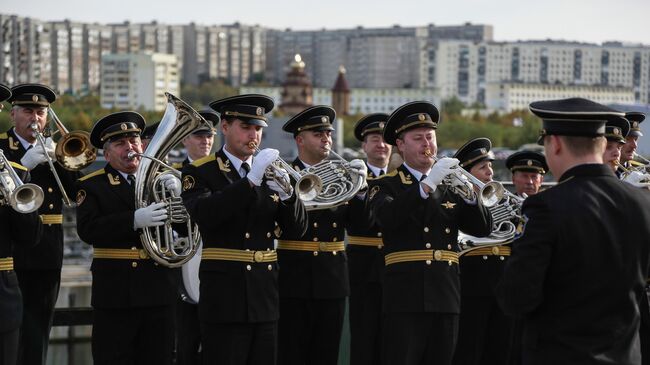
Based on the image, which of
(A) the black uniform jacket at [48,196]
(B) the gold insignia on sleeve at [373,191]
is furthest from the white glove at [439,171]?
(A) the black uniform jacket at [48,196]

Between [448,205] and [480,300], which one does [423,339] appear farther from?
[480,300]

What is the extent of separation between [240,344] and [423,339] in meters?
1.44

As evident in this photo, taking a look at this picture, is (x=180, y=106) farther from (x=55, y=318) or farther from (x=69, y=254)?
(x=69, y=254)

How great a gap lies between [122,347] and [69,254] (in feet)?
184

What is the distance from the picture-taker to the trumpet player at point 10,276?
371 inches

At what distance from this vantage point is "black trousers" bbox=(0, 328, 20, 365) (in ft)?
30.9

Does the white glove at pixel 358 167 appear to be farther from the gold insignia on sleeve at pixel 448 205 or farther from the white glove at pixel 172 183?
the white glove at pixel 172 183

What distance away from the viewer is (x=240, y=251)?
31.7ft

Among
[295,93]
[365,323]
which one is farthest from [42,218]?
[295,93]

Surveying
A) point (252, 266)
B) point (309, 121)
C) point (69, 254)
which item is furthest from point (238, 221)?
point (69, 254)

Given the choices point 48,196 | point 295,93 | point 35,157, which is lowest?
point 295,93

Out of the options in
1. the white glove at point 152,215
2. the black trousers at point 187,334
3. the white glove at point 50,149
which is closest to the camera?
the white glove at point 152,215

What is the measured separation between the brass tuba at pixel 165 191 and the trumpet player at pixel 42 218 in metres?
1.29

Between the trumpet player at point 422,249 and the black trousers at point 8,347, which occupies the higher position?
the trumpet player at point 422,249
